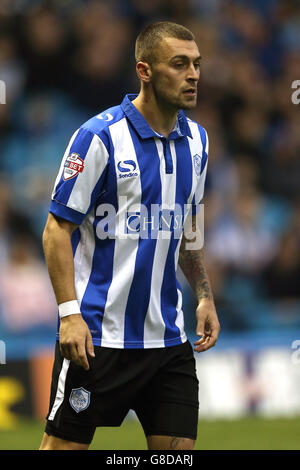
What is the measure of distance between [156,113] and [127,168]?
32cm

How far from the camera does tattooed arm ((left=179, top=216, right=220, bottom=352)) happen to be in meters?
4.03

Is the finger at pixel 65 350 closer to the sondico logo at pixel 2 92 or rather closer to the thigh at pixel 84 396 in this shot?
the thigh at pixel 84 396

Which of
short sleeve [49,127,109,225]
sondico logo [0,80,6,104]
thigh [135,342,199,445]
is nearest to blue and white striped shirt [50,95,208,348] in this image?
short sleeve [49,127,109,225]

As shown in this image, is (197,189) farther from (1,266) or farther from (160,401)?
(1,266)

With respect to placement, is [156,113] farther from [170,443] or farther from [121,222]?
[170,443]

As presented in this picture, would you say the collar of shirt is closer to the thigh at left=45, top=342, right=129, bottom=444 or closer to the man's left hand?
the man's left hand

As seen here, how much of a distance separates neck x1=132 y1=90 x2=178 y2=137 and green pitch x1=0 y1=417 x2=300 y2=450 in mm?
3228

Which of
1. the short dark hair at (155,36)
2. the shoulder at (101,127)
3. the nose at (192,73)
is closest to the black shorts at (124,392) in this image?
the shoulder at (101,127)

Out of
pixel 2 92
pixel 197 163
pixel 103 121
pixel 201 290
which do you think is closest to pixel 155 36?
pixel 103 121

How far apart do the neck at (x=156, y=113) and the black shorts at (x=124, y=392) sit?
0.95m

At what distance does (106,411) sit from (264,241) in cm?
595

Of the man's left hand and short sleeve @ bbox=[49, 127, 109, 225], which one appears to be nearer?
short sleeve @ bbox=[49, 127, 109, 225]

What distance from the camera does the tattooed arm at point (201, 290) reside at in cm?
403
